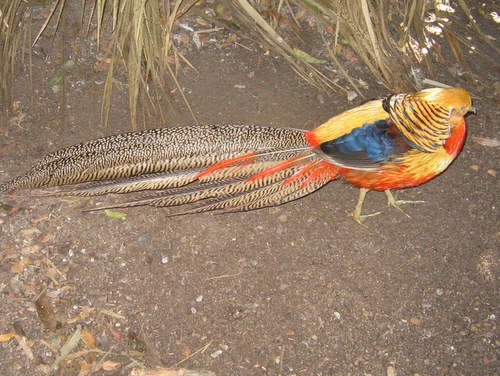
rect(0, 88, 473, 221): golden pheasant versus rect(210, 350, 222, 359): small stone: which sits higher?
rect(0, 88, 473, 221): golden pheasant

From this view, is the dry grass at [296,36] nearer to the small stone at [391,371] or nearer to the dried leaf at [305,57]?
the dried leaf at [305,57]

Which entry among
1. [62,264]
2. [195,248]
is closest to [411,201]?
[195,248]

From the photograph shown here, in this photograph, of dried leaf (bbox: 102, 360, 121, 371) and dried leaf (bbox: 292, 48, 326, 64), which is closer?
dried leaf (bbox: 102, 360, 121, 371)

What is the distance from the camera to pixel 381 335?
117 inches

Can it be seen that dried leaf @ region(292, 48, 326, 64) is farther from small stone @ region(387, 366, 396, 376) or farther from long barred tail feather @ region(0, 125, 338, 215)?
small stone @ region(387, 366, 396, 376)

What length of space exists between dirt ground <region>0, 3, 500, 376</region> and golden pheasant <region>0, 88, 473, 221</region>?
1.37ft

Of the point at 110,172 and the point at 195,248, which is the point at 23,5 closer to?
the point at 110,172

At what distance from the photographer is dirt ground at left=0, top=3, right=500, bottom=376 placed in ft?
9.43

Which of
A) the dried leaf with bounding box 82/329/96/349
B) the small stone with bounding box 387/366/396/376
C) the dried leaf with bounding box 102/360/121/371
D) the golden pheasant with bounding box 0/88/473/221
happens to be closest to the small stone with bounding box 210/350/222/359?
the dried leaf with bounding box 102/360/121/371

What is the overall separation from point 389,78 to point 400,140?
1295mm

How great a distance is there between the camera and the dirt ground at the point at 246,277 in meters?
2.88

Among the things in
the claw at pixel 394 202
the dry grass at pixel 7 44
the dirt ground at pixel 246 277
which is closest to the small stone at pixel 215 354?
the dirt ground at pixel 246 277

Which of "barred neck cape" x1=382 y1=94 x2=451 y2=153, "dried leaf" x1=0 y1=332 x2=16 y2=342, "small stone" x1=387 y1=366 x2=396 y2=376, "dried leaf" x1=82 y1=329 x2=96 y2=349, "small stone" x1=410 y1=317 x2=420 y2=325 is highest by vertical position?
"barred neck cape" x1=382 y1=94 x2=451 y2=153

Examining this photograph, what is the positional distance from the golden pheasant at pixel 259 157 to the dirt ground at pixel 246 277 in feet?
1.37
